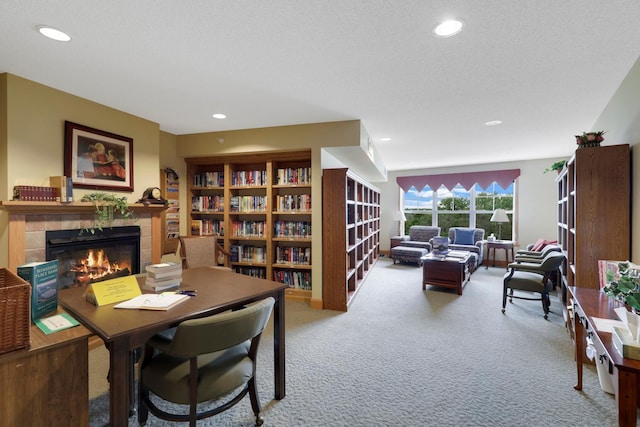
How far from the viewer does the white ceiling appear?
1.65 m

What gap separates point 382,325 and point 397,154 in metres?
3.72

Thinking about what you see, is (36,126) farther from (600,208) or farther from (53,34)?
(600,208)

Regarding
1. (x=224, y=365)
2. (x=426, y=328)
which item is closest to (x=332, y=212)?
(x=426, y=328)

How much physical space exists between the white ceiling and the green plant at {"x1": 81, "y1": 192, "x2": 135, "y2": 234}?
1.03 m

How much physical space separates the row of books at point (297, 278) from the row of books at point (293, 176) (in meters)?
1.33

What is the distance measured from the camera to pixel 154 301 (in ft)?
5.16

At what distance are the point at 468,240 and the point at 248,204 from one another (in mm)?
5396

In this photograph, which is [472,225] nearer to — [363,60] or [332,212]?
[332,212]

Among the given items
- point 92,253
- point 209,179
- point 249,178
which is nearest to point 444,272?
point 249,178

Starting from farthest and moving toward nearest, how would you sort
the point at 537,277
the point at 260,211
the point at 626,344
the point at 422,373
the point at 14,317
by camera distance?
1. the point at 260,211
2. the point at 537,277
3. the point at 422,373
4. the point at 626,344
5. the point at 14,317

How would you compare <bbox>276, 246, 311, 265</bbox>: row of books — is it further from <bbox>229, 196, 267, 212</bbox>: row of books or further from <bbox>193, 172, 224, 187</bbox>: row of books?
<bbox>193, 172, 224, 187</bbox>: row of books

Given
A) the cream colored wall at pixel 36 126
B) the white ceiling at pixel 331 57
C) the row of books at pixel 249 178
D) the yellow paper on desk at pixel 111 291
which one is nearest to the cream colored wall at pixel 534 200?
the white ceiling at pixel 331 57

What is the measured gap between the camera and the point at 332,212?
3777mm

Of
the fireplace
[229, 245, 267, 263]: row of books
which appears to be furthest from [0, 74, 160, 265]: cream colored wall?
[229, 245, 267, 263]: row of books
